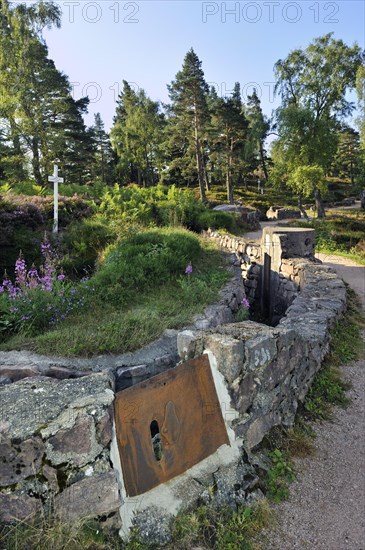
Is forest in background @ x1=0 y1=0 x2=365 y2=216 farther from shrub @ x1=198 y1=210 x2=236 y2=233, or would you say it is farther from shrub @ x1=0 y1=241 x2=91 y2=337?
shrub @ x1=0 y1=241 x2=91 y2=337

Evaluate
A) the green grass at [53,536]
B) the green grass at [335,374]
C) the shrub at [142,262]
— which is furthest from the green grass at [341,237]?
the green grass at [53,536]

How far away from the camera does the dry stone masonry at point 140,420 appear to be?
206cm

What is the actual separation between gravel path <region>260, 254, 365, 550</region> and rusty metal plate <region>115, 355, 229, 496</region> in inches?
28.0

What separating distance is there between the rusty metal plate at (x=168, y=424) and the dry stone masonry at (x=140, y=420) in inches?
0.5

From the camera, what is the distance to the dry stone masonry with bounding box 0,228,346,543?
6.77ft

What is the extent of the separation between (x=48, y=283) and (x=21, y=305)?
495mm

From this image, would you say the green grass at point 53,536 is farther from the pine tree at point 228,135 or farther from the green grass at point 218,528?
the pine tree at point 228,135

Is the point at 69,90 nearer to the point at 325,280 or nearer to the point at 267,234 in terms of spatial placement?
the point at 267,234

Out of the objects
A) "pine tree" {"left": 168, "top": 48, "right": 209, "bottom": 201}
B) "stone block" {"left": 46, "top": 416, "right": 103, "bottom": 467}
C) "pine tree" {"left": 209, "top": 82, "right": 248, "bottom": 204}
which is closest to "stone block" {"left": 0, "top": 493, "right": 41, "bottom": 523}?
"stone block" {"left": 46, "top": 416, "right": 103, "bottom": 467}

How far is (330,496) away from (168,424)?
4.94 feet

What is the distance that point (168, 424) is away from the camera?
2.57 m

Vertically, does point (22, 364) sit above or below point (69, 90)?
below

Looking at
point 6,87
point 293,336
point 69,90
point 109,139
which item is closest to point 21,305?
point 293,336

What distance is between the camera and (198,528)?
236 cm
